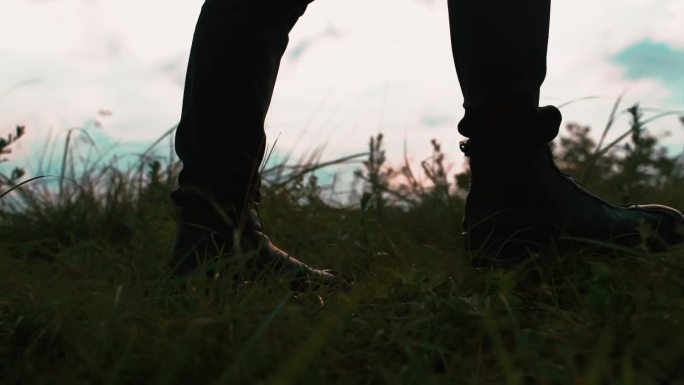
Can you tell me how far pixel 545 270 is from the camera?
74.0 inches

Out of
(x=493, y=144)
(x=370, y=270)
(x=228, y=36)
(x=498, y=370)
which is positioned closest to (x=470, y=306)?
(x=498, y=370)

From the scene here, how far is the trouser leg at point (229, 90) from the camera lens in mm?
1851

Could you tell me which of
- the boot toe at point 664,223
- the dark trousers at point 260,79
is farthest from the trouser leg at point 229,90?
the boot toe at point 664,223

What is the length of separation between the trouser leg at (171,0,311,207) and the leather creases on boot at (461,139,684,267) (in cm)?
55

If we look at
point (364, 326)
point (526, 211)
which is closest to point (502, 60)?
point (526, 211)

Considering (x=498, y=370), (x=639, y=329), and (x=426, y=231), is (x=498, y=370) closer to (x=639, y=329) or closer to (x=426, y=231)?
(x=639, y=329)

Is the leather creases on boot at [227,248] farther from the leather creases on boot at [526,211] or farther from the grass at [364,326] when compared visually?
the leather creases on boot at [526,211]

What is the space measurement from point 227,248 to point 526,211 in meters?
0.76

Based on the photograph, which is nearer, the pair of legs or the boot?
the pair of legs

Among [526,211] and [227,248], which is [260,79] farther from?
[526,211]

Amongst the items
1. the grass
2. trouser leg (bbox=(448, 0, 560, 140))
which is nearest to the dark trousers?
trouser leg (bbox=(448, 0, 560, 140))

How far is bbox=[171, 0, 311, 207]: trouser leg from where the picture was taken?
6.07ft

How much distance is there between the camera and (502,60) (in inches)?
69.4

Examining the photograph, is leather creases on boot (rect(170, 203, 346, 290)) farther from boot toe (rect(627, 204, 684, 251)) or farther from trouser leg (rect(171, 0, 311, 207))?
boot toe (rect(627, 204, 684, 251))
